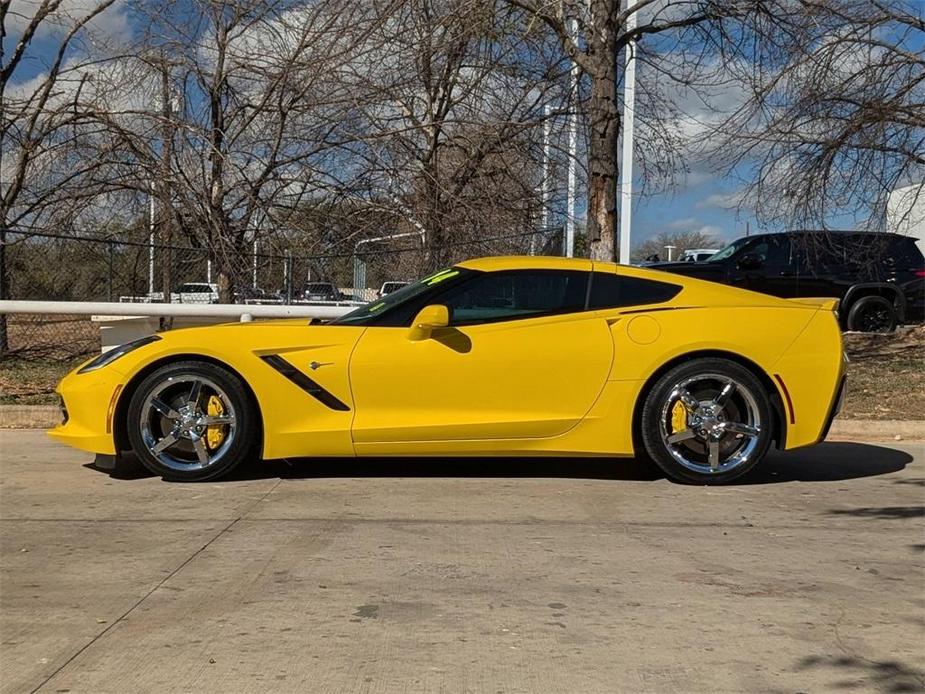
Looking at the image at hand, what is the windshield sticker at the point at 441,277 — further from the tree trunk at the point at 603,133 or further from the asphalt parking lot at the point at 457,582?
the tree trunk at the point at 603,133

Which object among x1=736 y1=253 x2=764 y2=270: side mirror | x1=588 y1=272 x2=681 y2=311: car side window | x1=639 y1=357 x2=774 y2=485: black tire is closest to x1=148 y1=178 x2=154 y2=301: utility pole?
x1=588 y1=272 x2=681 y2=311: car side window

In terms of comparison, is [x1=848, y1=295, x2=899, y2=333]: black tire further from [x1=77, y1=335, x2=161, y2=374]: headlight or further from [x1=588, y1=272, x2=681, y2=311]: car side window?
[x1=77, y1=335, x2=161, y2=374]: headlight

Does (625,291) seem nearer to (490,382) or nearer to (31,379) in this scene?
(490,382)

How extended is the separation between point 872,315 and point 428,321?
10.5 m

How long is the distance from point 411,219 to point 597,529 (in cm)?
746

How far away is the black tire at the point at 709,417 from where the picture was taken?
5.82 meters

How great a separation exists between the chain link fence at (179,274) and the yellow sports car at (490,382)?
527cm

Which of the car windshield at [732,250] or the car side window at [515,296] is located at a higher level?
the car windshield at [732,250]

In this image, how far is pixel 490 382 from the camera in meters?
5.72

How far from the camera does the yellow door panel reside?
5.69 metres

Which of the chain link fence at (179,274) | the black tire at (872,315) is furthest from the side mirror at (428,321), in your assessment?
the black tire at (872,315)

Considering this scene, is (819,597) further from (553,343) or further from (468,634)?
(553,343)

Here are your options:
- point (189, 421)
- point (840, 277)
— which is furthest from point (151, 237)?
point (840, 277)

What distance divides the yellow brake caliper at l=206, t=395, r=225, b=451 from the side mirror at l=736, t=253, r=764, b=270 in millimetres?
9749
